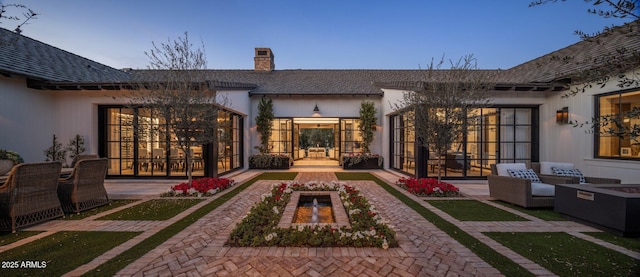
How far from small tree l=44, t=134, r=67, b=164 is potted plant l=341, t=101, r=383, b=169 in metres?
11.0

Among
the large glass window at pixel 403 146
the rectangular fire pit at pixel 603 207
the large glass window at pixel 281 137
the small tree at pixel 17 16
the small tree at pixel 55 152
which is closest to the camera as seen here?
the small tree at pixel 17 16

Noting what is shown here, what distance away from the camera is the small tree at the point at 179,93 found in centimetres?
650

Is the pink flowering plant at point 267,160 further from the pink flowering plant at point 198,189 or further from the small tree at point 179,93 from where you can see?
the small tree at point 179,93

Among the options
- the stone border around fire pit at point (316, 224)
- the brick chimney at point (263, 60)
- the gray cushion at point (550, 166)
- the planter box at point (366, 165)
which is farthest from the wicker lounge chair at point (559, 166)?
the brick chimney at point (263, 60)

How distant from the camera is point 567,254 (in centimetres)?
337

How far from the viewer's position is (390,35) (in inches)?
739

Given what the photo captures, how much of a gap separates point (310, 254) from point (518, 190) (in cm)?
518

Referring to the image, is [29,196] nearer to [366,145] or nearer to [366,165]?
[366,165]

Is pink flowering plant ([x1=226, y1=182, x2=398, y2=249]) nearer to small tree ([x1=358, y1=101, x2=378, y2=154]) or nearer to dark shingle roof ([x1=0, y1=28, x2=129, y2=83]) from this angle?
dark shingle roof ([x1=0, y1=28, x2=129, y2=83])

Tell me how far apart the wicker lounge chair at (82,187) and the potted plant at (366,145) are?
9.22m

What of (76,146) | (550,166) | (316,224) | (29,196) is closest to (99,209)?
(29,196)

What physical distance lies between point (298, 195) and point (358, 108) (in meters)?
8.41

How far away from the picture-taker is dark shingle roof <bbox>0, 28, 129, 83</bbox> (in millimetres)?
7809

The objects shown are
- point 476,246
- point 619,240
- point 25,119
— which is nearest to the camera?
point 476,246
